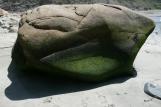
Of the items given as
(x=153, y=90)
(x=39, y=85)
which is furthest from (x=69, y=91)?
(x=153, y=90)

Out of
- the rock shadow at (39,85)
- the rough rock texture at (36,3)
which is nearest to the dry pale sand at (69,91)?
the rock shadow at (39,85)

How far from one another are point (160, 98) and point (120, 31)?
1279 mm

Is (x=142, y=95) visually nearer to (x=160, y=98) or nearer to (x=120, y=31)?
(x=160, y=98)

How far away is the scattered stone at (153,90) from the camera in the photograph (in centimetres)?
569

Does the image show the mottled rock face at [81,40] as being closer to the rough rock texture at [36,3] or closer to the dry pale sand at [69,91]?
the dry pale sand at [69,91]

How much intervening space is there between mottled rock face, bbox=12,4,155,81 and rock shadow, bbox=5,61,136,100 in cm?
14

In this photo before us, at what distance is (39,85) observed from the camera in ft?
19.9

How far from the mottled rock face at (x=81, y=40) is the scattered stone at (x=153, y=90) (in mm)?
586

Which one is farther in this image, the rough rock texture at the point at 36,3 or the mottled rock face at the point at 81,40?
the rough rock texture at the point at 36,3

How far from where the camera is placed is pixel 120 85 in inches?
241

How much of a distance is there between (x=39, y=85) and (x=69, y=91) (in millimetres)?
499

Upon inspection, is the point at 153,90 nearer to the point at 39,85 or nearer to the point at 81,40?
the point at 81,40

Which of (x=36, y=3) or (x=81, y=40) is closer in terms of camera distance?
(x=81, y=40)

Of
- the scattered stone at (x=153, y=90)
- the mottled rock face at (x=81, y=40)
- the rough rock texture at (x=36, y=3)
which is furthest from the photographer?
the rough rock texture at (x=36, y=3)
